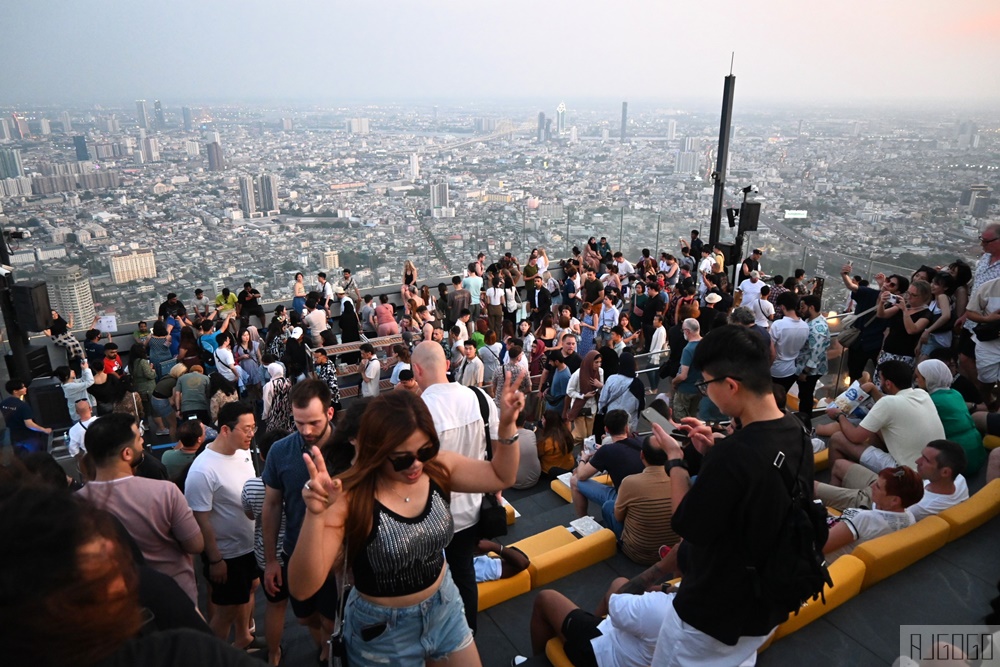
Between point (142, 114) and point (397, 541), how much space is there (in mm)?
26641

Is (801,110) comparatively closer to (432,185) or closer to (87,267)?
(432,185)

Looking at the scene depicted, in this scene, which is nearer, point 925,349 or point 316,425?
point 316,425

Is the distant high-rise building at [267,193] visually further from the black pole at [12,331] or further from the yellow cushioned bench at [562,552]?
the yellow cushioned bench at [562,552]

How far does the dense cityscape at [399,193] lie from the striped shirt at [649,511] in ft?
28.5

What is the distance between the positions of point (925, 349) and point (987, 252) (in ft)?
3.78

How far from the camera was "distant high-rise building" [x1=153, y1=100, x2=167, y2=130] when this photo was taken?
78.2ft

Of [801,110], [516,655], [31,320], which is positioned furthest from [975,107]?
[31,320]

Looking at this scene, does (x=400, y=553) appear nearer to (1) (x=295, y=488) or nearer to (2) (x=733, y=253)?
(1) (x=295, y=488)

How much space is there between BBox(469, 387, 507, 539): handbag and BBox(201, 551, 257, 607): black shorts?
1574 millimetres

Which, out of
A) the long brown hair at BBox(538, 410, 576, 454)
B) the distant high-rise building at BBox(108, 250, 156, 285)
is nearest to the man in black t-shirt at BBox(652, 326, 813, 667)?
the long brown hair at BBox(538, 410, 576, 454)

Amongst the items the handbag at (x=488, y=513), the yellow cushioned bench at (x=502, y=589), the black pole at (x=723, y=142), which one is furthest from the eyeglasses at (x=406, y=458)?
the black pole at (x=723, y=142)

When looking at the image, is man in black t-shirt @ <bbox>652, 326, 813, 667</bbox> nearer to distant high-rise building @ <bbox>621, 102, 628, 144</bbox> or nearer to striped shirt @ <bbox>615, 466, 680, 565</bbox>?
striped shirt @ <bbox>615, 466, 680, 565</bbox>

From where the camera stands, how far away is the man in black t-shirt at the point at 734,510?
218 centimetres

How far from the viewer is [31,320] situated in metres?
7.58
